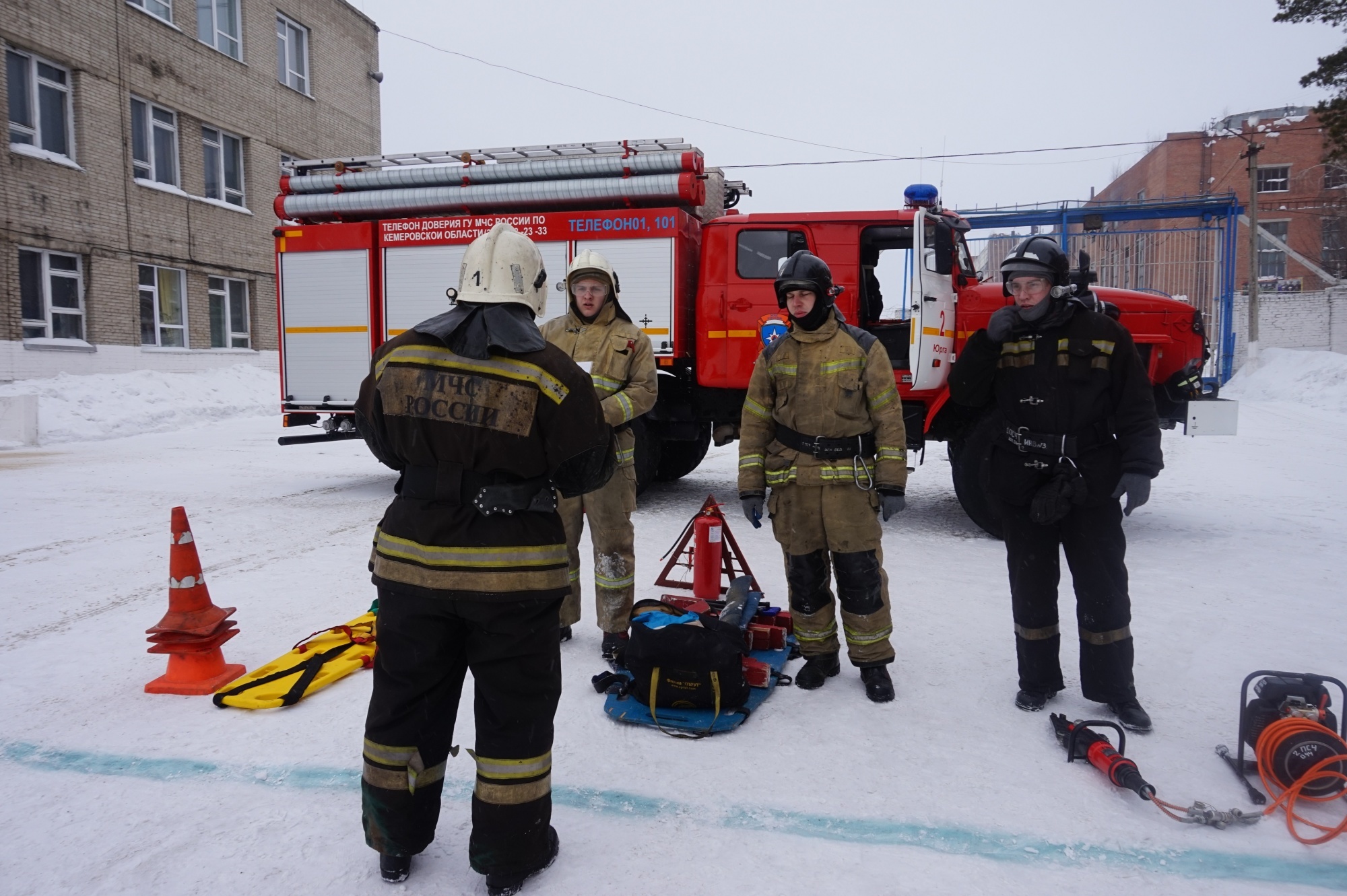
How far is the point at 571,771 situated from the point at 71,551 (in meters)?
4.99

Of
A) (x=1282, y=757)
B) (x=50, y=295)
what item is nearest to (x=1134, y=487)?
(x=1282, y=757)

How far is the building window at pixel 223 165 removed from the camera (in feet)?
59.6

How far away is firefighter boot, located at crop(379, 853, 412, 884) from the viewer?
2.37 m

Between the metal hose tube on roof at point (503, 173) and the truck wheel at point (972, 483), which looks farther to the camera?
the metal hose tube on roof at point (503, 173)

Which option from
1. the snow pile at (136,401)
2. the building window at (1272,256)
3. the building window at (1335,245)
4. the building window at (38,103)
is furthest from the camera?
the building window at (1272,256)

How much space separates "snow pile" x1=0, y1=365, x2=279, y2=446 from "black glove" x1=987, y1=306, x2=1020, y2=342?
13376 millimetres

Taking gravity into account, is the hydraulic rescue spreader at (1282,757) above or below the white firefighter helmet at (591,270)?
below

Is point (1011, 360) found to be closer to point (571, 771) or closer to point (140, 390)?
point (571, 771)

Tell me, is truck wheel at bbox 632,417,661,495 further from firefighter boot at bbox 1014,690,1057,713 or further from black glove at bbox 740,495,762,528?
firefighter boot at bbox 1014,690,1057,713

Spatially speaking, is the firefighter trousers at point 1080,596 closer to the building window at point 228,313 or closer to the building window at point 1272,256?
the building window at point 228,313

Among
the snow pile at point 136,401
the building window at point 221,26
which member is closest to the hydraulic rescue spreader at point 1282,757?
the snow pile at point 136,401

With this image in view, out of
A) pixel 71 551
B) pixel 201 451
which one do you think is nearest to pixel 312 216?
pixel 71 551

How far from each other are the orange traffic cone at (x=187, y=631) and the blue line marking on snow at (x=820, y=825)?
58 cm

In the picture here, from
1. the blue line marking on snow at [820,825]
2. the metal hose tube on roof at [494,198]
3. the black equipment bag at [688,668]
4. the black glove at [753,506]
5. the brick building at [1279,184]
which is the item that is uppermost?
the brick building at [1279,184]
